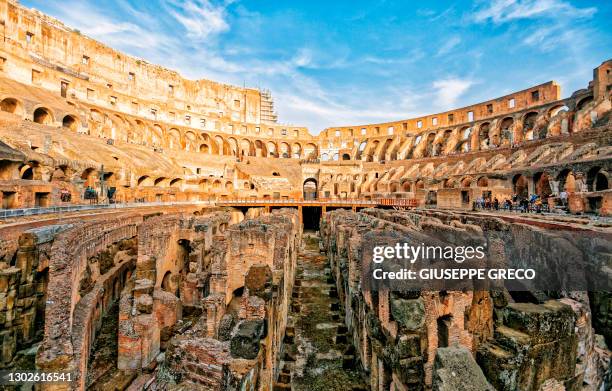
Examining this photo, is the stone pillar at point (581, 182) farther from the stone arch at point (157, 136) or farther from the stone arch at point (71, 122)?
the stone arch at point (157, 136)

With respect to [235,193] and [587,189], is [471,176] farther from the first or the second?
[235,193]

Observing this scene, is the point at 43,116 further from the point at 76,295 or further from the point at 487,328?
the point at 487,328

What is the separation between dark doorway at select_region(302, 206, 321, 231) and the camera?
1500 inches

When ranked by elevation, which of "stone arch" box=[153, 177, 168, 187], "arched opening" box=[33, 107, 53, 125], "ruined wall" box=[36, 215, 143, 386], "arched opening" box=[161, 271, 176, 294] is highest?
"arched opening" box=[33, 107, 53, 125]

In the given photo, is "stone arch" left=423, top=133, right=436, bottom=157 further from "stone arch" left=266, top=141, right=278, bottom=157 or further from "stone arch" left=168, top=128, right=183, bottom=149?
"stone arch" left=168, top=128, right=183, bottom=149

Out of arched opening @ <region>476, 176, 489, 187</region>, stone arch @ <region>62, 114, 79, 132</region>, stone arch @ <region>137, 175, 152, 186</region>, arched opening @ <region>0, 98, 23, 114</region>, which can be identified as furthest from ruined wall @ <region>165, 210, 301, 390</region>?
stone arch @ <region>62, 114, 79, 132</region>

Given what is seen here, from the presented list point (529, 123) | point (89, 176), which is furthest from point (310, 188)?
point (89, 176)

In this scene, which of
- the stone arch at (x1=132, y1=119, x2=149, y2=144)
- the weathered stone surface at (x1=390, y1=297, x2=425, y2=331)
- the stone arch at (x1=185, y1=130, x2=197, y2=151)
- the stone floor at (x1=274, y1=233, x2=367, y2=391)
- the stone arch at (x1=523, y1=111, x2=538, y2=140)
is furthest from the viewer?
the stone arch at (x1=185, y1=130, x2=197, y2=151)

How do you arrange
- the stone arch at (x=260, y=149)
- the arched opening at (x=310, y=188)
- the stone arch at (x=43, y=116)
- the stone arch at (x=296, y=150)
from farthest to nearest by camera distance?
the stone arch at (x=296, y=150)
the stone arch at (x=260, y=149)
the arched opening at (x=310, y=188)
the stone arch at (x=43, y=116)

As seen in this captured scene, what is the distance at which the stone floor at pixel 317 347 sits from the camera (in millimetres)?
6125

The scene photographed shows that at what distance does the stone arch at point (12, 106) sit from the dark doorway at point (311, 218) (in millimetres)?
30893

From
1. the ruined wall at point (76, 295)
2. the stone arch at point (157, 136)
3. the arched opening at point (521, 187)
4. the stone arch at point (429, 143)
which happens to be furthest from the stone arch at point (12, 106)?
the stone arch at point (429, 143)

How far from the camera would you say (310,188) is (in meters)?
51.2

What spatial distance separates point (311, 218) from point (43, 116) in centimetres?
3161
